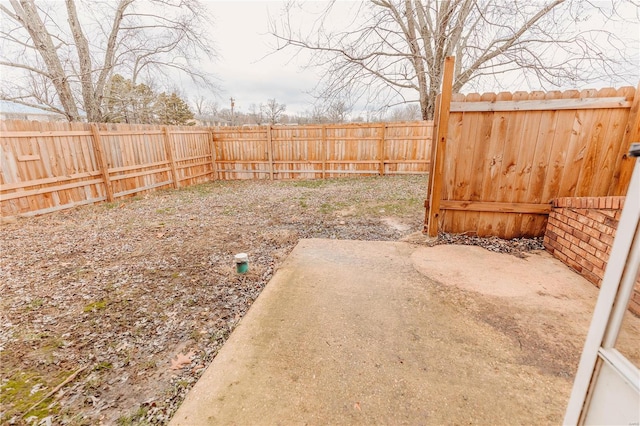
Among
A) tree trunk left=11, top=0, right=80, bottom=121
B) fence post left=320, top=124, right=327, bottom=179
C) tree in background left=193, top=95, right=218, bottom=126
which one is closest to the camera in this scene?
tree trunk left=11, top=0, right=80, bottom=121

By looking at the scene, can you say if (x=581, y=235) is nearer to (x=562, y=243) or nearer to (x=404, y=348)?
(x=562, y=243)

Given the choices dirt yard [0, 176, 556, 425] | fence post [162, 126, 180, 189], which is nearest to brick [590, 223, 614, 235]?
dirt yard [0, 176, 556, 425]

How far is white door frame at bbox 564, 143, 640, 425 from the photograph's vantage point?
0.76 m

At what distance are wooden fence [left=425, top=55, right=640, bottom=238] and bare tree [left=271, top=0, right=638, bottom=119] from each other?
2380 millimetres

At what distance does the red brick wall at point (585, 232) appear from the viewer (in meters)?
2.36

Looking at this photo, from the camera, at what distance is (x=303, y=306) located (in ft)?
7.56

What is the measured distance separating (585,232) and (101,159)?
857 centimetres

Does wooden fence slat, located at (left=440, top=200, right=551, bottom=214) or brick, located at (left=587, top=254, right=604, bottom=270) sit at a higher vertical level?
wooden fence slat, located at (left=440, top=200, right=551, bottom=214)

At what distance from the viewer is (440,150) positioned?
3402 millimetres

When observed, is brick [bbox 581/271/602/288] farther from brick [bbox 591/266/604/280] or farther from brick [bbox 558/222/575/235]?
brick [bbox 558/222/575/235]

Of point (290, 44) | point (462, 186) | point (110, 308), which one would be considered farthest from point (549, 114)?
point (290, 44)

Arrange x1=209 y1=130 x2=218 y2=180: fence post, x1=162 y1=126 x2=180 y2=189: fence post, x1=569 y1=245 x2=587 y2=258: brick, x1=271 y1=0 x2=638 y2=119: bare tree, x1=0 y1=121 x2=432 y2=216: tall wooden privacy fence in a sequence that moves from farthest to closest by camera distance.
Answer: x1=209 y1=130 x2=218 y2=180: fence post → x1=162 y1=126 x2=180 y2=189: fence post → x1=271 y1=0 x2=638 y2=119: bare tree → x1=0 y1=121 x2=432 y2=216: tall wooden privacy fence → x1=569 y1=245 x2=587 y2=258: brick

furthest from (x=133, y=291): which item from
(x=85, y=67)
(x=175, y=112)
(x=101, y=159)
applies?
(x=175, y=112)

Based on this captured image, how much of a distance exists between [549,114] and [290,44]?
211 inches
